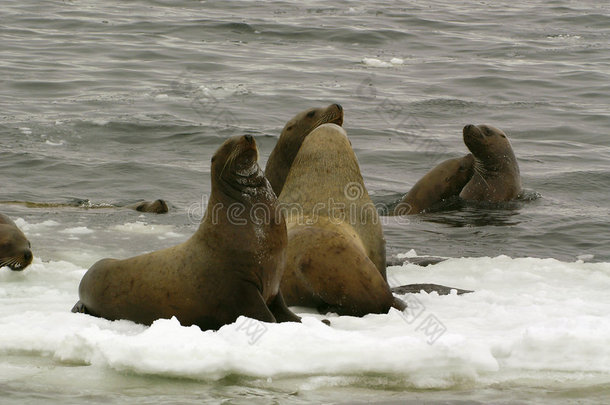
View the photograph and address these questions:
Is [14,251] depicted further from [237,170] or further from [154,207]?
[154,207]

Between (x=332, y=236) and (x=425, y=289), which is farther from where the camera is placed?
(x=425, y=289)

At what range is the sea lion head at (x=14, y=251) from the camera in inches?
325

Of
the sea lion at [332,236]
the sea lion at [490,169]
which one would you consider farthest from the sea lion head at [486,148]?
the sea lion at [332,236]

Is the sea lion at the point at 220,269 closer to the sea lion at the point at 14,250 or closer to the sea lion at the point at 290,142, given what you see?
the sea lion at the point at 14,250

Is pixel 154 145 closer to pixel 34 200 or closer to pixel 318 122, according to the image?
pixel 34 200

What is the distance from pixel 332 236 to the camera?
7.51 metres

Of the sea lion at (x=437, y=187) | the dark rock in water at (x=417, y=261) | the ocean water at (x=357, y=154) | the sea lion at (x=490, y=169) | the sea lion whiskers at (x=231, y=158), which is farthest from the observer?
the sea lion at (x=490, y=169)

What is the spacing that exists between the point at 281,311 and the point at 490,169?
6.26 metres

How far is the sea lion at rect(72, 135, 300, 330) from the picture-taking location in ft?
21.5

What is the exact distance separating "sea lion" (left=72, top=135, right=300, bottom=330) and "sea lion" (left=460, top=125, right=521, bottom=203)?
18.8 feet

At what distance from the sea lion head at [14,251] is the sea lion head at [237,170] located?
2.20 m

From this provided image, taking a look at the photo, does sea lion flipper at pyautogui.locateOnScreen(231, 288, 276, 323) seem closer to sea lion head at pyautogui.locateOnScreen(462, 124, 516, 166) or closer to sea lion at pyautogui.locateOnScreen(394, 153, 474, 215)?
sea lion at pyautogui.locateOnScreen(394, 153, 474, 215)

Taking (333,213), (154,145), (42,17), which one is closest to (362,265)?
(333,213)

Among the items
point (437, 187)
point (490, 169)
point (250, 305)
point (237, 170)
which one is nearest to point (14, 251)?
point (237, 170)
